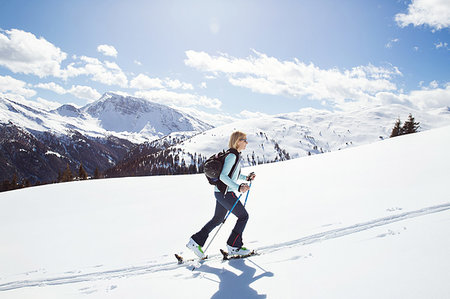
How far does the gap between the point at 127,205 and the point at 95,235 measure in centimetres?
386

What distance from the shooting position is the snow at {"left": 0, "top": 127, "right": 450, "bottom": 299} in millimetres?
3926

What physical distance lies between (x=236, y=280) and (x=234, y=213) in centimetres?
137

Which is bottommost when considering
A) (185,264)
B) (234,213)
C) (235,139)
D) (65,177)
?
(65,177)

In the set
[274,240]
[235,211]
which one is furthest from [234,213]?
[274,240]

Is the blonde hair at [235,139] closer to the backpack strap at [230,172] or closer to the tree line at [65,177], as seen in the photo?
the backpack strap at [230,172]

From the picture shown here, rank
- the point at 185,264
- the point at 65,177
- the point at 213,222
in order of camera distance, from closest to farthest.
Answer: the point at 185,264 < the point at 213,222 < the point at 65,177

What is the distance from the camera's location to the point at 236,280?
449cm

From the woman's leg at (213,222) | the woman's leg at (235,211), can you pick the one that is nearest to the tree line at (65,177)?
the woman's leg at (213,222)

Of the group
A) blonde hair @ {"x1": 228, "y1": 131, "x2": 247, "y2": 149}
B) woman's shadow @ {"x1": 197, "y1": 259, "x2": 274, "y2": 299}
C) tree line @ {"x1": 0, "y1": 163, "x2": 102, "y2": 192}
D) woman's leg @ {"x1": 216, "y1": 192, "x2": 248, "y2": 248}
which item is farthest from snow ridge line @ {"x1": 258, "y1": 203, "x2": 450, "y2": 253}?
tree line @ {"x1": 0, "y1": 163, "x2": 102, "y2": 192}

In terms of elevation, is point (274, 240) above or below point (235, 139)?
below

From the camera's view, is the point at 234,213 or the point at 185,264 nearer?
the point at 234,213

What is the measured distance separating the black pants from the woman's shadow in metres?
0.46

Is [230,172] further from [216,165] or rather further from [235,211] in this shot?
[235,211]

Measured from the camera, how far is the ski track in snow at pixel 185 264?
5438 millimetres
